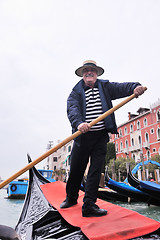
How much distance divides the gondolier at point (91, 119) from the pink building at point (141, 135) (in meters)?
16.3

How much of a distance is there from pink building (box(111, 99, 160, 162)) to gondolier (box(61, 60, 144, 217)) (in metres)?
16.3

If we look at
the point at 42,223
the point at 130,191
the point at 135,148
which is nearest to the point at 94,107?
the point at 42,223

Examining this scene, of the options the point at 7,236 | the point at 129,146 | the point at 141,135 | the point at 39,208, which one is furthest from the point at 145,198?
the point at 129,146

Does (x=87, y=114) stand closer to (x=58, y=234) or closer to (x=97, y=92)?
(x=97, y=92)

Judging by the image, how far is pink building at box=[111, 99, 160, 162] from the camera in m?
17.0

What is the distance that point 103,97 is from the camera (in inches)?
59.8

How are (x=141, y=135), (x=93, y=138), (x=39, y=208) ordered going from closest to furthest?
(x=93, y=138), (x=39, y=208), (x=141, y=135)

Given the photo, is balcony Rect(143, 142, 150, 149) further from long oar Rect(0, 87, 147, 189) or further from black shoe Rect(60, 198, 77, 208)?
long oar Rect(0, 87, 147, 189)

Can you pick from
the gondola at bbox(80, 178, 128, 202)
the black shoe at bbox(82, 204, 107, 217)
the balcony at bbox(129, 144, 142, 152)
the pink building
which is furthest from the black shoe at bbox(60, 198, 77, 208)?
the balcony at bbox(129, 144, 142, 152)

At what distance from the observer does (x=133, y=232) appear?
1014 mm

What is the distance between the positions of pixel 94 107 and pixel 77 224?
0.77 meters

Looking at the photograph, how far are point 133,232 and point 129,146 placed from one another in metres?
19.8

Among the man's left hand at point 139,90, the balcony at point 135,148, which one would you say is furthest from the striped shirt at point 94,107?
the balcony at point 135,148

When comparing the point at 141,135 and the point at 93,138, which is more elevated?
the point at 141,135
